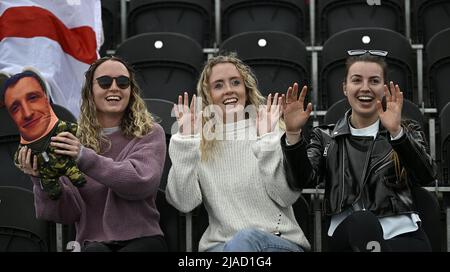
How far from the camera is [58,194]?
10.4 ft

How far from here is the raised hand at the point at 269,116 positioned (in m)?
3.19

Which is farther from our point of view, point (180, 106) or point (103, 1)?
point (103, 1)

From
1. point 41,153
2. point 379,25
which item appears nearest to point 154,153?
point 41,153

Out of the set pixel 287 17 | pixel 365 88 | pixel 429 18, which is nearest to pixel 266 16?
pixel 287 17

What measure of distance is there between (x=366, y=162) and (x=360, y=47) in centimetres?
140

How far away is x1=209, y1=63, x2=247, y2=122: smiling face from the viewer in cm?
345

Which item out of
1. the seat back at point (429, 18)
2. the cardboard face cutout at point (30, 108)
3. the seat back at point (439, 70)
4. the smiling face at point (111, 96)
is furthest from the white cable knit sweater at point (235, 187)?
the seat back at point (429, 18)

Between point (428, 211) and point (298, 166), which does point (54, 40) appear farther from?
point (428, 211)

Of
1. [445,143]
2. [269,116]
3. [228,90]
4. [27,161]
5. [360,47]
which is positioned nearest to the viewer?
[27,161]

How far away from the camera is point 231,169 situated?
3357 millimetres

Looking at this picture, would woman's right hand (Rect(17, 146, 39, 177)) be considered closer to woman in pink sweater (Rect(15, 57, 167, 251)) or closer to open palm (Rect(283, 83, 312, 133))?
woman in pink sweater (Rect(15, 57, 167, 251))

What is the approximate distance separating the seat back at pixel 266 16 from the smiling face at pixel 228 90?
1770 millimetres
